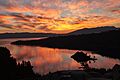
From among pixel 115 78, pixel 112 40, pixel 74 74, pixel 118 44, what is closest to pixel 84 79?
pixel 74 74

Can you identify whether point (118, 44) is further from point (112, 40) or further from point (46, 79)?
point (46, 79)

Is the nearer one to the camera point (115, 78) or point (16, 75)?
point (115, 78)

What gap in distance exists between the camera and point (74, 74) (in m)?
34.0

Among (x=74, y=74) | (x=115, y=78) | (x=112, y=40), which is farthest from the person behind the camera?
(x=112, y=40)

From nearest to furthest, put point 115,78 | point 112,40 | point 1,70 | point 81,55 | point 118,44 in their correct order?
point 115,78, point 1,70, point 81,55, point 118,44, point 112,40

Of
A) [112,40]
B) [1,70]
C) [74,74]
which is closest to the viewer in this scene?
[74,74]

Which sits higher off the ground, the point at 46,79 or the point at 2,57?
the point at 2,57

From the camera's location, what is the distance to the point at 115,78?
31047 millimetres

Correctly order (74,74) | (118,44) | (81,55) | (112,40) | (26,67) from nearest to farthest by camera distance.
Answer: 1. (74,74)
2. (26,67)
3. (81,55)
4. (118,44)
5. (112,40)

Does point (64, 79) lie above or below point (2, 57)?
below

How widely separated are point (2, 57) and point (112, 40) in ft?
438

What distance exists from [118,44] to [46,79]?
4858 inches

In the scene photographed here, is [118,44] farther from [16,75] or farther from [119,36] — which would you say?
[16,75]

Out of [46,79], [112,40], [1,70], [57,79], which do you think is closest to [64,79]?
[57,79]
